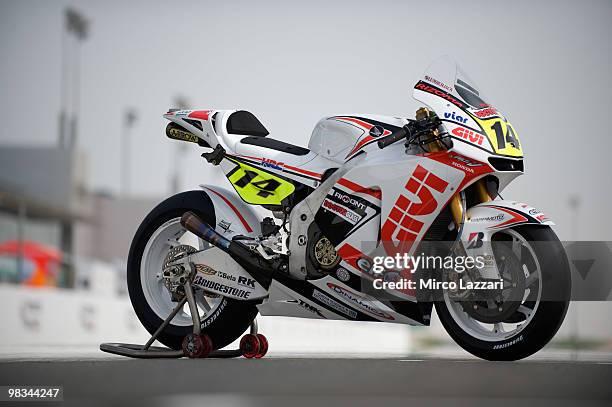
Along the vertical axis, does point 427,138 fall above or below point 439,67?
below

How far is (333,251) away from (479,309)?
100cm

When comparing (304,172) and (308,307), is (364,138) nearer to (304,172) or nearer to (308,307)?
(304,172)

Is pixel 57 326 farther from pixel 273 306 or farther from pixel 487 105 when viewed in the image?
pixel 487 105

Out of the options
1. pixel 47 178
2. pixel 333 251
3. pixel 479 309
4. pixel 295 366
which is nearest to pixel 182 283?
pixel 333 251

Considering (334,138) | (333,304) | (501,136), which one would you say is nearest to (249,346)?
(333,304)

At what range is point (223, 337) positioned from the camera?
6.77m

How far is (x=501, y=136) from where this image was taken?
591 cm

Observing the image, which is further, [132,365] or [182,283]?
[182,283]

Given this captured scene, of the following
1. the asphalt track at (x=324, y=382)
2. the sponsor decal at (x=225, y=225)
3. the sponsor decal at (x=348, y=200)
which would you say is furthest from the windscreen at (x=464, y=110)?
the sponsor decal at (x=225, y=225)

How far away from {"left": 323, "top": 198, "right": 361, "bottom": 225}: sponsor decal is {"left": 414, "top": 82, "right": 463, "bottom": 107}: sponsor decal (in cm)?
88

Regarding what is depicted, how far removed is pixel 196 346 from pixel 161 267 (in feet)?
2.80

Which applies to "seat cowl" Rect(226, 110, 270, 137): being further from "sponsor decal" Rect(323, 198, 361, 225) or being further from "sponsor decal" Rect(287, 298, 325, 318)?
"sponsor decal" Rect(287, 298, 325, 318)

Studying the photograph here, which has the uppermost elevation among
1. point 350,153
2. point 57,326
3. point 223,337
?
point 350,153

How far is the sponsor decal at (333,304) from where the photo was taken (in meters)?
6.33
